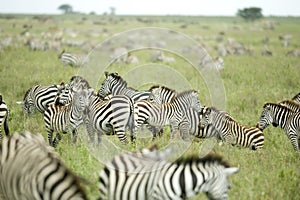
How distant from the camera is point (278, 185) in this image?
600 centimetres

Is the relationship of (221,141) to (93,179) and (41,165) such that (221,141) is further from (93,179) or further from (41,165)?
(41,165)

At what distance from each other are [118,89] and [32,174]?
6030 mm

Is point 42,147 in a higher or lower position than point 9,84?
lower

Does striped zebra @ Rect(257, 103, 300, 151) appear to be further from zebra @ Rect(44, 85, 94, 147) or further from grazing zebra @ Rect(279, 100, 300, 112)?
zebra @ Rect(44, 85, 94, 147)

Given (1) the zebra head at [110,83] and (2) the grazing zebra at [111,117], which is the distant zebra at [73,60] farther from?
(2) the grazing zebra at [111,117]

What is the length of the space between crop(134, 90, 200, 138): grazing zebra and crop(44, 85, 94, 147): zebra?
3.49ft

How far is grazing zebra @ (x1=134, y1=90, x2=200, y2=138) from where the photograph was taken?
839cm

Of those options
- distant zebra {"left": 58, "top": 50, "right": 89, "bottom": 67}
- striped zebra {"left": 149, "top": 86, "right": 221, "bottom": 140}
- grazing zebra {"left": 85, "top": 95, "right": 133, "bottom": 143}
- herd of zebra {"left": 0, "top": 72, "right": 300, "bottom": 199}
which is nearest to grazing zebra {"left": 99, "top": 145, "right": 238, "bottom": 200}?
herd of zebra {"left": 0, "top": 72, "right": 300, "bottom": 199}

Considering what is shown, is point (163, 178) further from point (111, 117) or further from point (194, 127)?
point (194, 127)

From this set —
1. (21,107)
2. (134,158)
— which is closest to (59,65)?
(21,107)

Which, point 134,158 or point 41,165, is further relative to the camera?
point 134,158

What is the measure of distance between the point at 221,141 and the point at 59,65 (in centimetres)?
1113

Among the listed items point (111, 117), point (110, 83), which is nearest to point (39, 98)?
point (110, 83)

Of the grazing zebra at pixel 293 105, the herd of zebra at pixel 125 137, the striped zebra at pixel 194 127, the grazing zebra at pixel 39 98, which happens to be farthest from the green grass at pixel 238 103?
the grazing zebra at pixel 293 105
